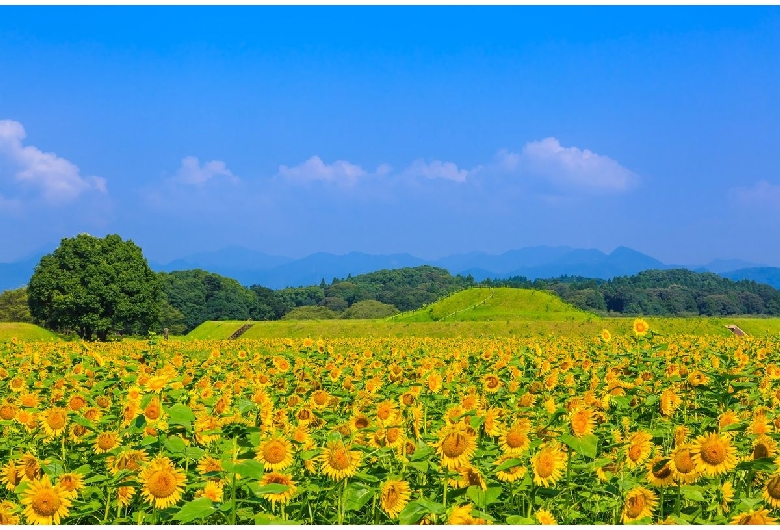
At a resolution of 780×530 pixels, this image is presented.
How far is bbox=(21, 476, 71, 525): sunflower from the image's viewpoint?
3.54 meters

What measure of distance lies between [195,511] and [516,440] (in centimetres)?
192

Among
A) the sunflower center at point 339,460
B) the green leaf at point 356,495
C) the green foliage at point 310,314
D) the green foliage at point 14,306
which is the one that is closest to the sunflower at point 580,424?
the green leaf at point 356,495

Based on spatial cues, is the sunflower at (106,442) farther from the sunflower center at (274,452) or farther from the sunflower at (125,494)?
the sunflower center at (274,452)

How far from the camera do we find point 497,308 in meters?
51.8

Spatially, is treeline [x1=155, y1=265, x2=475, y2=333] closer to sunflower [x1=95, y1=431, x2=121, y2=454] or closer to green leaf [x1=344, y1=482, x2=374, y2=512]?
sunflower [x1=95, y1=431, x2=121, y2=454]

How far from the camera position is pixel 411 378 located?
7.61 metres

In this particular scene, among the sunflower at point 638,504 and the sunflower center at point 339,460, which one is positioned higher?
the sunflower center at point 339,460

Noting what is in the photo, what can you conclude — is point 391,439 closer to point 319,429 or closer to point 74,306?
point 319,429

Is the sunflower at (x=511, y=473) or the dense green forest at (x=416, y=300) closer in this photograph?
the sunflower at (x=511, y=473)

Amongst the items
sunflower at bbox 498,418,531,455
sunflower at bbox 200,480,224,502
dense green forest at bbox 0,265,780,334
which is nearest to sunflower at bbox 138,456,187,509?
sunflower at bbox 200,480,224,502

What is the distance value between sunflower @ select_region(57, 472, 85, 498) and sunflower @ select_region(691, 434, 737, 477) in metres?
3.33

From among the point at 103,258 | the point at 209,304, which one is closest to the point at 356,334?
the point at 103,258

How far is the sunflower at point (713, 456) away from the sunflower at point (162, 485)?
8.97ft

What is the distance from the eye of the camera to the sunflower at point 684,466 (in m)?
3.52
